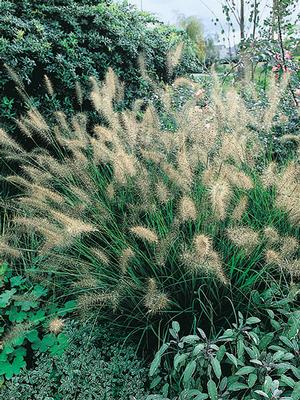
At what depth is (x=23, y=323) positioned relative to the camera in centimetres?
262

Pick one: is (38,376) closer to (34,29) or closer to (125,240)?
(125,240)

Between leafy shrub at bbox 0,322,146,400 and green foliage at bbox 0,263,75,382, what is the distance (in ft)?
0.21

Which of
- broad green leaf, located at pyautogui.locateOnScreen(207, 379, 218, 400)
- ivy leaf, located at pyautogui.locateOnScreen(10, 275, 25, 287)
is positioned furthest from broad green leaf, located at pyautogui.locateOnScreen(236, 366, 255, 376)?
ivy leaf, located at pyautogui.locateOnScreen(10, 275, 25, 287)

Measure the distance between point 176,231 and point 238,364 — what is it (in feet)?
2.22

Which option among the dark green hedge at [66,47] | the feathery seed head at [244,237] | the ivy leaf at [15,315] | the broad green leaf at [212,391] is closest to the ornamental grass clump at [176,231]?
the feathery seed head at [244,237]

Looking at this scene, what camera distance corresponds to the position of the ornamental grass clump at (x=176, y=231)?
7.38 ft

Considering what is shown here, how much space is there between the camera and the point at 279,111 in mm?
4137

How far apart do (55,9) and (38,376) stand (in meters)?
3.09

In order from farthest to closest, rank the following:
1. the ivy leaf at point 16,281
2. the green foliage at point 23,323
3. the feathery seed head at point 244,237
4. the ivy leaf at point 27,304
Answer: the ivy leaf at point 16,281
the ivy leaf at point 27,304
the green foliage at point 23,323
the feathery seed head at point 244,237

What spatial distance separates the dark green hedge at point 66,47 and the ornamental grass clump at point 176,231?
3.39ft

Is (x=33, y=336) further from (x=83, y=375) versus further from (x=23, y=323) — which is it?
(x=83, y=375)

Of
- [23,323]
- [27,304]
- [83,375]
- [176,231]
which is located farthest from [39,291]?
[176,231]

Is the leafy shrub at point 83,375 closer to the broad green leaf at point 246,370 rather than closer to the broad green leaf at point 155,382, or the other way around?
the broad green leaf at point 155,382

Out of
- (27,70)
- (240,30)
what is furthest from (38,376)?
(240,30)
